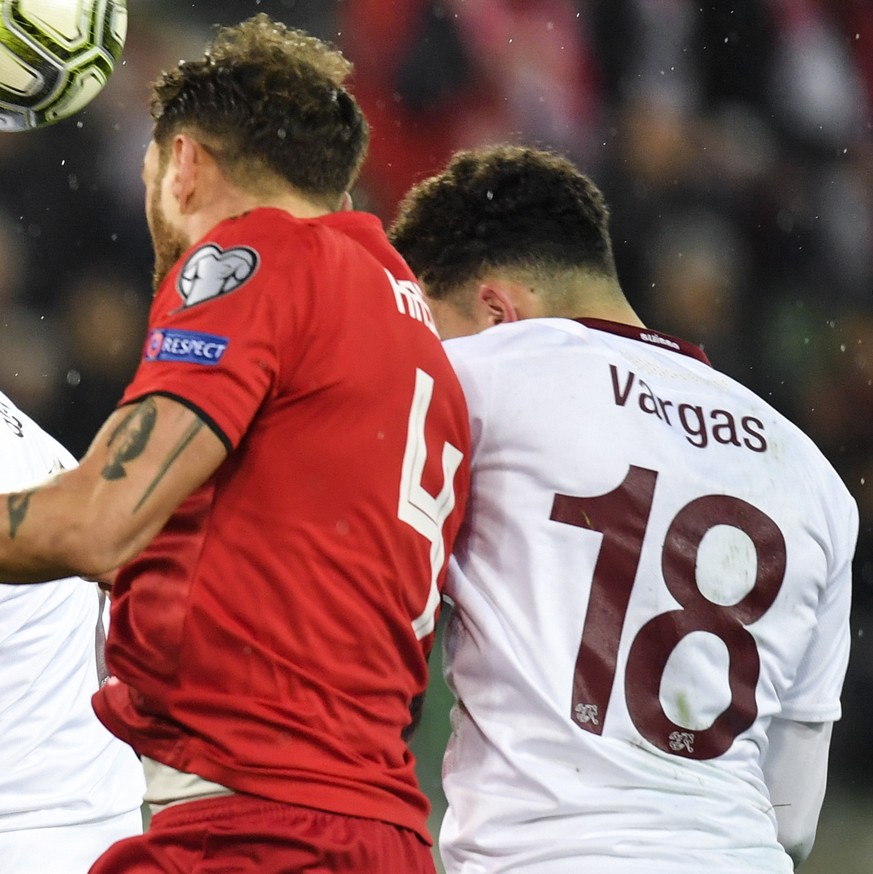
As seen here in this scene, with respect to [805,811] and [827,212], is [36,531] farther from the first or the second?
[827,212]

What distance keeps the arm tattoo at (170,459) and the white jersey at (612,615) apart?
21.1 inches

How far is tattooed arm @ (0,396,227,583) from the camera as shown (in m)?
1.46

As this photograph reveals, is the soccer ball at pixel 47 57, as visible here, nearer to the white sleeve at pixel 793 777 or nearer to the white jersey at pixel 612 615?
the white jersey at pixel 612 615

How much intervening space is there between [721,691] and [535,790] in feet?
1.01

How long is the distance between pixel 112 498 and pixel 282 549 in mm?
207

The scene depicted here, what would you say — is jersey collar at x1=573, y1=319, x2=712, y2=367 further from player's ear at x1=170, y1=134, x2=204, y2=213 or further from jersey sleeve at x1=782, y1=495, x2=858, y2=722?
player's ear at x1=170, y1=134, x2=204, y2=213

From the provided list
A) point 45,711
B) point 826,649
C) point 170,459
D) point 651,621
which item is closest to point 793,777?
point 826,649

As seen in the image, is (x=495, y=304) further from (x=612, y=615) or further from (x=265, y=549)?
(x=265, y=549)

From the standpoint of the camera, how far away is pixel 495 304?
2.22m

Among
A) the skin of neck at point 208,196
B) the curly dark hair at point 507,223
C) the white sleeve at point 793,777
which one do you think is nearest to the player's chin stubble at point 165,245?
the skin of neck at point 208,196

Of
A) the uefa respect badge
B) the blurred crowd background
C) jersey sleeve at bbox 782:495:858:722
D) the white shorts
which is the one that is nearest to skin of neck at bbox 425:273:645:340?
jersey sleeve at bbox 782:495:858:722

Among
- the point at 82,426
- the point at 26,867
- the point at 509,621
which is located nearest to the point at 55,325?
the point at 82,426

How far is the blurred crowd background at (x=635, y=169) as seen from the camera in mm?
5809

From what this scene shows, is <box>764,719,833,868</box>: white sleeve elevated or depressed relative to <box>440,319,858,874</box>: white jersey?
depressed
